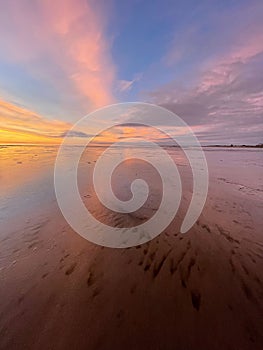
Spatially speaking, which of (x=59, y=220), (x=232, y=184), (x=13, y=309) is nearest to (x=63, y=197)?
(x=59, y=220)

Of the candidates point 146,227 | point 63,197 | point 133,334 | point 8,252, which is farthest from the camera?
point 63,197

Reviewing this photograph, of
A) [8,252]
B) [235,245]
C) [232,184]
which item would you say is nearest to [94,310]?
[8,252]

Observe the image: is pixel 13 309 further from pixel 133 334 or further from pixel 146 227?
pixel 146 227

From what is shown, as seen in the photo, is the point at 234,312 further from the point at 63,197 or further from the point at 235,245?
the point at 63,197

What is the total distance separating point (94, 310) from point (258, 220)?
16.6 feet

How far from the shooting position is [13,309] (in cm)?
264

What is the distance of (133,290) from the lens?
3027mm

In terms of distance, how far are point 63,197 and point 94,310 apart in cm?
536

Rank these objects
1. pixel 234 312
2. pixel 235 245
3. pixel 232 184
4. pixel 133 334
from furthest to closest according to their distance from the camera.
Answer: pixel 232 184 < pixel 235 245 < pixel 234 312 < pixel 133 334

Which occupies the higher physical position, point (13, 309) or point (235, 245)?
point (13, 309)

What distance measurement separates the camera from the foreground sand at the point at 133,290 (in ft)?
7.59

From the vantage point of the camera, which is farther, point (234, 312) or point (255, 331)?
point (234, 312)

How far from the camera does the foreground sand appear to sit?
231cm

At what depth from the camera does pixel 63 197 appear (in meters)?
7.48
